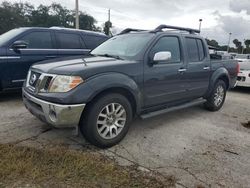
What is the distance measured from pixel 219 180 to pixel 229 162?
0.57 metres

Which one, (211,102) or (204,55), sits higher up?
(204,55)

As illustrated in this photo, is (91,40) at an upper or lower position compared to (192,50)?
upper

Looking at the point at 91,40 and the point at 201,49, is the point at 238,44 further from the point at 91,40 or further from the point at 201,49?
the point at 201,49

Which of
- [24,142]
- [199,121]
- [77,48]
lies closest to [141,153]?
[24,142]

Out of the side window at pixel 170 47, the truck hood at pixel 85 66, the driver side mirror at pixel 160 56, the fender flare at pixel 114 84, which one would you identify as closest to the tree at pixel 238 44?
the side window at pixel 170 47

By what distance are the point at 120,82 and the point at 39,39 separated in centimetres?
350

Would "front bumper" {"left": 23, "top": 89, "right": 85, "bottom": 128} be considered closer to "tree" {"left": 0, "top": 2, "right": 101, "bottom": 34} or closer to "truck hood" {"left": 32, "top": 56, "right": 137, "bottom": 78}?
"truck hood" {"left": 32, "top": 56, "right": 137, "bottom": 78}

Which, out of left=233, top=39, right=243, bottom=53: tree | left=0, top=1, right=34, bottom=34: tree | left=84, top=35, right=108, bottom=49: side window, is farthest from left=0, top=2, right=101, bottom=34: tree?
left=233, top=39, right=243, bottom=53: tree

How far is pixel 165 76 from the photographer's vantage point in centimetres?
429

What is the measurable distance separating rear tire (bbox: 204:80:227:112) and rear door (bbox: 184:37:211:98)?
17.8 inches

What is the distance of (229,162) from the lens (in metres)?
3.44

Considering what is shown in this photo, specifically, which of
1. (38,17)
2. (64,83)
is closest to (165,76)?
(64,83)

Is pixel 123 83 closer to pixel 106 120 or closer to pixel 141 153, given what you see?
pixel 106 120

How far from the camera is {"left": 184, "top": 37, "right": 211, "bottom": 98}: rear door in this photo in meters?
4.89
